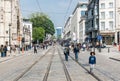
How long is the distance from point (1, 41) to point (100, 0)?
3296cm

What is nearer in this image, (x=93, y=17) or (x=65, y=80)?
(x=65, y=80)

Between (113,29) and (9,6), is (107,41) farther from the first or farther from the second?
(9,6)

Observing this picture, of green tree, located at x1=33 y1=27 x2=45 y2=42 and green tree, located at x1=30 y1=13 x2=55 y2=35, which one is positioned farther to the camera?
green tree, located at x1=30 y1=13 x2=55 y2=35

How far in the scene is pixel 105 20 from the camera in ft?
340

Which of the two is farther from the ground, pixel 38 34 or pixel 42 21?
pixel 42 21

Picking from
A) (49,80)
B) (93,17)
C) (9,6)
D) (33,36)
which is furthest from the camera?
(33,36)

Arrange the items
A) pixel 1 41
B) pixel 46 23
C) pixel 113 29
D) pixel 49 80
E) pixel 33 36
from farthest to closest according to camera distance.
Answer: pixel 46 23 → pixel 33 36 → pixel 113 29 → pixel 1 41 → pixel 49 80

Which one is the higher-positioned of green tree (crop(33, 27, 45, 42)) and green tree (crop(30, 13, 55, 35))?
green tree (crop(30, 13, 55, 35))

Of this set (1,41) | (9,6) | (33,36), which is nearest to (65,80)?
(1,41)

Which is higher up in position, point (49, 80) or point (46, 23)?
point (46, 23)

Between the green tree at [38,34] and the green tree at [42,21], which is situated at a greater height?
the green tree at [42,21]

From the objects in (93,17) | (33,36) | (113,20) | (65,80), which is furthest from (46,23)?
(65,80)

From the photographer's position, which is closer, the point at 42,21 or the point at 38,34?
the point at 38,34

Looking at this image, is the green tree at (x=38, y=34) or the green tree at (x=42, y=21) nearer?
the green tree at (x=38, y=34)
